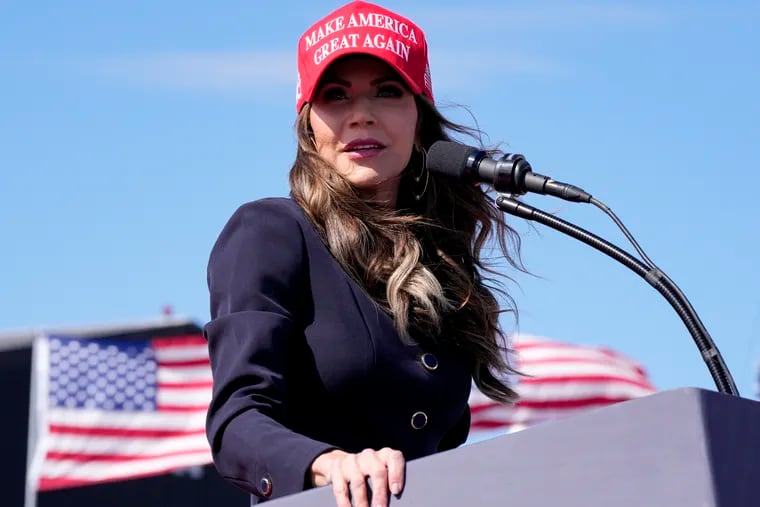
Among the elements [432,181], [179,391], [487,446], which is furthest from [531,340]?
[487,446]

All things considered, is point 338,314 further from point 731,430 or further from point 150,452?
point 150,452

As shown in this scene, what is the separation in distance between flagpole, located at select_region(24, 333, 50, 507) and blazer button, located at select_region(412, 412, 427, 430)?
10216 mm

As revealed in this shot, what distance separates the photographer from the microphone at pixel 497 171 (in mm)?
2621

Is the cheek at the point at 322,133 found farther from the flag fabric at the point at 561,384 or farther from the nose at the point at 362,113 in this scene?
the flag fabric at the point at 561,384

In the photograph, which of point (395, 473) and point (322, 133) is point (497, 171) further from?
point (395, 473)

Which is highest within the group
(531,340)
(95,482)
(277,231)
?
(531,340)

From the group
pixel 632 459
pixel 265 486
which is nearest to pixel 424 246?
pixel 265 486

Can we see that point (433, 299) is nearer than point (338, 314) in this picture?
No

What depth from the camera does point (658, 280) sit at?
2.48 meters

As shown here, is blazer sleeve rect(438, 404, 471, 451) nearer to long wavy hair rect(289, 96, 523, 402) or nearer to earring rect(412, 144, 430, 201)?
long wavy hair rect(289, 96, 523, 402)

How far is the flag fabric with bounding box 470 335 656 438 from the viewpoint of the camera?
1383 cm

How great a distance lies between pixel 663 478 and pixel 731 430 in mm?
100

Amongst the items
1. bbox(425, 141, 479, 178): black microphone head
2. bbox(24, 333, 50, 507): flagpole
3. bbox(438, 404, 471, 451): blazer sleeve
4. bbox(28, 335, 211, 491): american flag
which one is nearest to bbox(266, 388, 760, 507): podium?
bbox(425, 141, 479, 178): black microphone head

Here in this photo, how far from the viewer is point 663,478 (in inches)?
64.0
